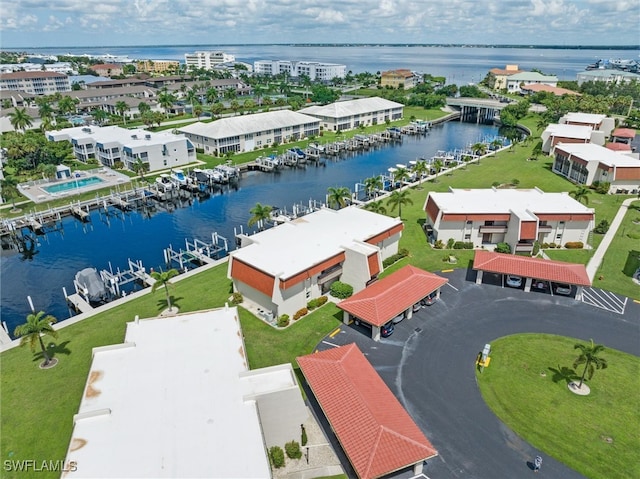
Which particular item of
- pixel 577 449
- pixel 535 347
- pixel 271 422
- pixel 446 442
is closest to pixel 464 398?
pixel 446 442

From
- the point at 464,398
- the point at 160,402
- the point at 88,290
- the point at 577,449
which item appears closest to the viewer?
the point at 160,402

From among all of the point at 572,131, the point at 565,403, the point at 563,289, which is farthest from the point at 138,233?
the point at 572,131

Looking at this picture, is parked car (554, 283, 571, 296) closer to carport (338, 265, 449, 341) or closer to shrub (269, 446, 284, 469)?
carport (338, 265, 449, 341)

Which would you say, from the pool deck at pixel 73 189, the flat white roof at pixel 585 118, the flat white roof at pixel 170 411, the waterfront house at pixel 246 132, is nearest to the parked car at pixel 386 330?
the flat white roof at pixel 170 411

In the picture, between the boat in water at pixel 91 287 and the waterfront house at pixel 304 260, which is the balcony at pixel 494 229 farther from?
the boat in water at pixel 91 287

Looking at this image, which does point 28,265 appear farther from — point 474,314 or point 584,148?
point 584,148
